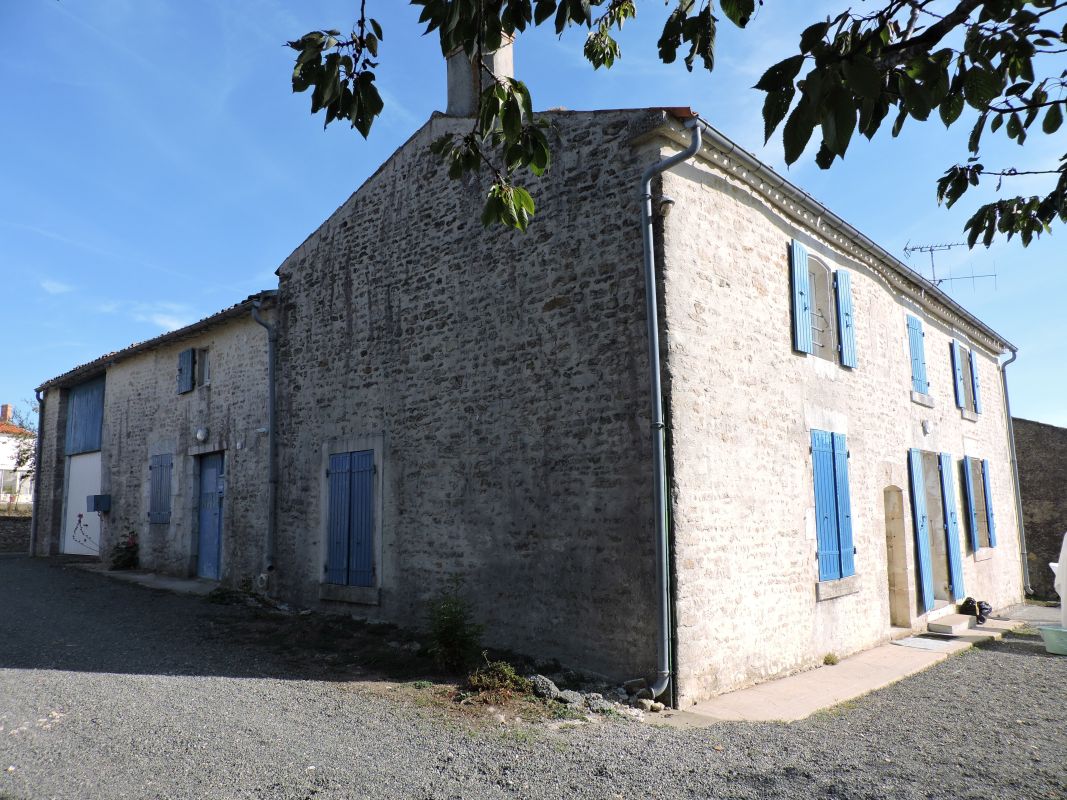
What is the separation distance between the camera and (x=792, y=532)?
7.21 m

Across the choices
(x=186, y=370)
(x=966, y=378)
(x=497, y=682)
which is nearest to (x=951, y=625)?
(x=966, y=378)

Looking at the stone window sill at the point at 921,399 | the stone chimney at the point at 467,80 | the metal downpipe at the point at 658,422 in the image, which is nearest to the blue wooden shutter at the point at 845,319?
the stone window sill at the point at 921,399

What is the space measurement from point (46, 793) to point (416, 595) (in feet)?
14.3

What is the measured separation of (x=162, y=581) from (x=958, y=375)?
13730 millimetres

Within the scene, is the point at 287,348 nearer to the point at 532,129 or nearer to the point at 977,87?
the point at 532,129

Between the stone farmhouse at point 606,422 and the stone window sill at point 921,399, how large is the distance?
6 centimetres

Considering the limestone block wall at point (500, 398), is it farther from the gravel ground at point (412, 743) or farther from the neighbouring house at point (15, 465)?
the neighbouring house at point (15, 465)

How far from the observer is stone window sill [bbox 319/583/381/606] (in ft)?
27.2

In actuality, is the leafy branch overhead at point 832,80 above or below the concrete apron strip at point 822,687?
above

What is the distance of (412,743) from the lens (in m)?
4.64

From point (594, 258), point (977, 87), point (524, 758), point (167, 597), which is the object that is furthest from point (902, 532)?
point (167, 597)

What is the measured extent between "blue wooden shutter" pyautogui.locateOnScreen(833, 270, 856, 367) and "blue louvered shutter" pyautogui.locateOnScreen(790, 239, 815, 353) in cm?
67

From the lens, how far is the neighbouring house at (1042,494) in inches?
575

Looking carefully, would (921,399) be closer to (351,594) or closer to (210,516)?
(351,594)
